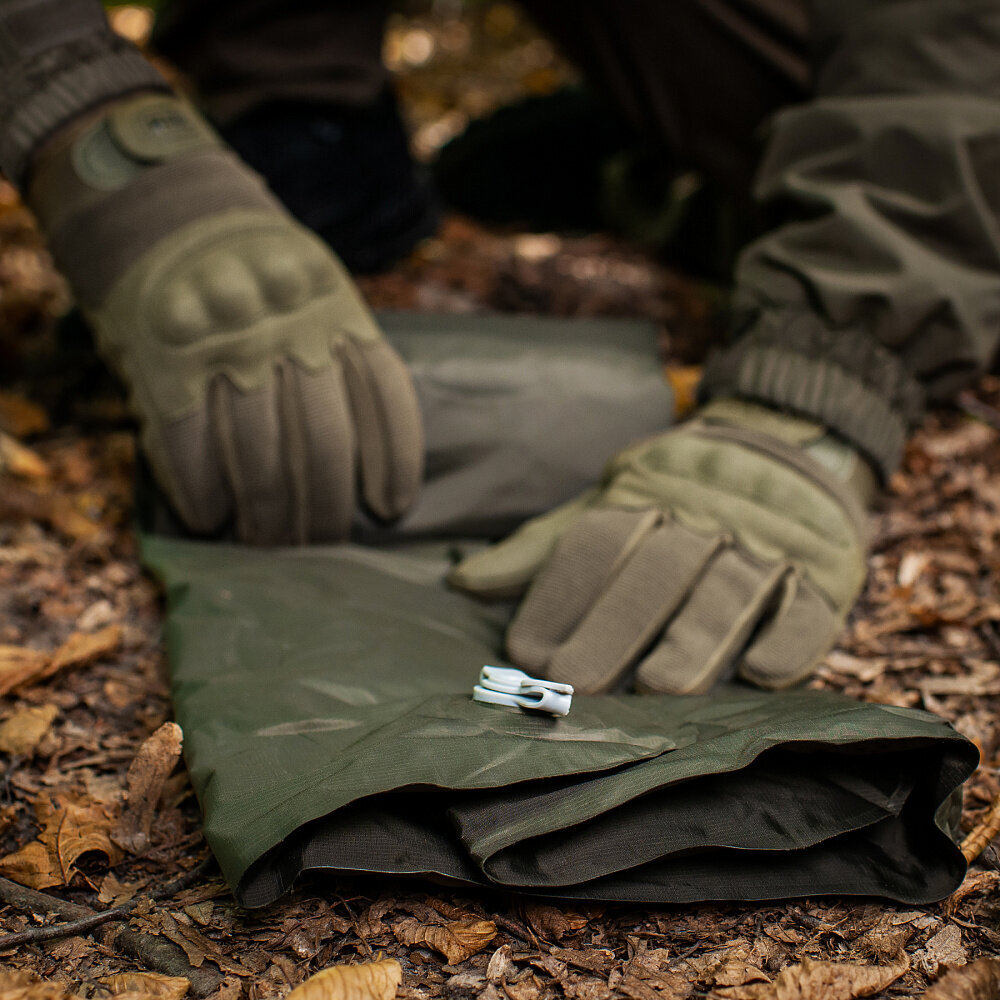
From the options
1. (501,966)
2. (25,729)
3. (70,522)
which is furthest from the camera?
(70,522)

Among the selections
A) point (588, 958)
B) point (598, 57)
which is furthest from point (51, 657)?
point (598, 57)

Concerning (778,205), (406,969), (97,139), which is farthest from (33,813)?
(778,205)

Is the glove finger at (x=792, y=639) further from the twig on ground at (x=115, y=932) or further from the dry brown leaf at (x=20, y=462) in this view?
the dry brown leaf at (x=20, y=462)

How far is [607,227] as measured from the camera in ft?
11.7

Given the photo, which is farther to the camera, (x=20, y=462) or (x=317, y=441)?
(x=20, y=462)

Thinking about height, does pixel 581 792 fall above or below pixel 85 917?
above

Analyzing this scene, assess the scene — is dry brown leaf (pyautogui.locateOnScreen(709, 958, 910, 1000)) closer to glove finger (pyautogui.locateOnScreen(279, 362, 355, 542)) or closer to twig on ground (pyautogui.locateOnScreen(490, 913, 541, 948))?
twig on ground (pyautogui.locateOnScreen(490, 913, 541, 948))

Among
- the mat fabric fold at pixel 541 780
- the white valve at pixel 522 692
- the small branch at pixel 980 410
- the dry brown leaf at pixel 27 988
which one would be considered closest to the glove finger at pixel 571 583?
the mat fabric fold at pixel 541 780

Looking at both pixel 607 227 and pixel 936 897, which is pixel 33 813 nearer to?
pixel 936 897

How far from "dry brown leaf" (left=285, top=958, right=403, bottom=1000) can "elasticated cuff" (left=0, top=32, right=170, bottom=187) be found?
1663 millimetres

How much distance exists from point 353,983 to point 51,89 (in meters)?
1.73

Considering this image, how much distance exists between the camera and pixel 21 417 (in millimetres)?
2219

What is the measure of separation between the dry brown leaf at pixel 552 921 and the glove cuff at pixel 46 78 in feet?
5.62

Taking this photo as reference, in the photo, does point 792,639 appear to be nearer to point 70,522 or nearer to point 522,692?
point 522,692
